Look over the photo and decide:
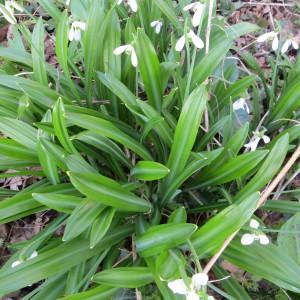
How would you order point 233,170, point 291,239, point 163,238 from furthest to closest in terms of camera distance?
point 291,239
point 233,170
point 163,238

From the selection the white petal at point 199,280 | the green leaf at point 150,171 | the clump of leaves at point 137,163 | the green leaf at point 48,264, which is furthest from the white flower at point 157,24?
the white petal at point 199,280

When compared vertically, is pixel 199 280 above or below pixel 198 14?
below

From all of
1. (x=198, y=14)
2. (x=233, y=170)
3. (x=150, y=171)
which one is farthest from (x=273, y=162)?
(x=198, y=14)

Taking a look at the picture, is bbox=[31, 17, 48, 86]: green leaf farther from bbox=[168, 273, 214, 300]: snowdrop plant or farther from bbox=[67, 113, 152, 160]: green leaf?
bbox=[168, 273, 214, 300]: snowdrop plant

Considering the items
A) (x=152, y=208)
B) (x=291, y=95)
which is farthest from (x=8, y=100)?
(x=291, y=95)

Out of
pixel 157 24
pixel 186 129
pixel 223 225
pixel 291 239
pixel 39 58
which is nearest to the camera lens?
pixel 223 225

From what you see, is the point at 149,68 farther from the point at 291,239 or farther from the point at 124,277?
the point at 291,239
